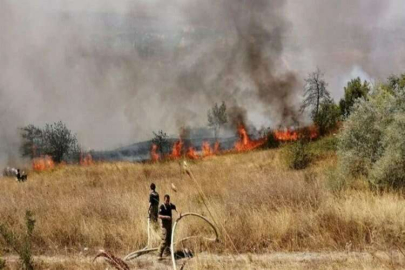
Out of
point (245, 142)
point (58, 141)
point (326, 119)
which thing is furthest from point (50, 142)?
point (326, 119)

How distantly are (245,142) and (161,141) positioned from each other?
35.0ft

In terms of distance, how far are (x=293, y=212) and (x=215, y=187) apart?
19.2 feet

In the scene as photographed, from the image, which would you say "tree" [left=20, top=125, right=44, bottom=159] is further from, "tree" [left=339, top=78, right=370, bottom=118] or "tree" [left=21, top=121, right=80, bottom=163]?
"tree" [left=339, top=78, right=370, bottom=118]

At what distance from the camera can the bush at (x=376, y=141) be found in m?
12.1

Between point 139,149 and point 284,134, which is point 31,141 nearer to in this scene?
point 139,149

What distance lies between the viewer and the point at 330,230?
882 centimetres

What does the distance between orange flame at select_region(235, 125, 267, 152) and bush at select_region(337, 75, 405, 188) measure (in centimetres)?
2613

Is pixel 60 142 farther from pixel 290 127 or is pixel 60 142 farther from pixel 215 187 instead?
pixel 215 187

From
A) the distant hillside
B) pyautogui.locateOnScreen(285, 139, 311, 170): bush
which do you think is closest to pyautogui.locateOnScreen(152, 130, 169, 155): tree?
the distant hillside

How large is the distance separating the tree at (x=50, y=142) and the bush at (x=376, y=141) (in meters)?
40.1

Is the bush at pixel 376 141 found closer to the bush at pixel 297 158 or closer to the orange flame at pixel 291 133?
the bush at pixel 297 158

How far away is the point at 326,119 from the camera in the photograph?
4203 centimetres

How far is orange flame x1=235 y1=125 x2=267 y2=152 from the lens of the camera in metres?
41.7

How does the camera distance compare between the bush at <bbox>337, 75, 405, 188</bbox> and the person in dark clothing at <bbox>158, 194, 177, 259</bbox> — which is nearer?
the person in dark clothing at <bbox>158, 194, 177, 259</bbox>
